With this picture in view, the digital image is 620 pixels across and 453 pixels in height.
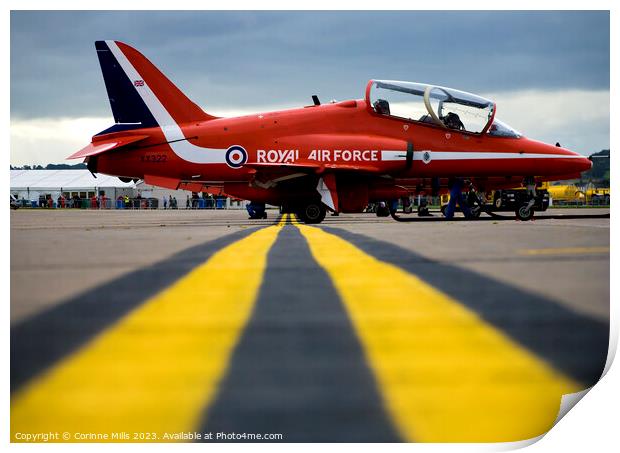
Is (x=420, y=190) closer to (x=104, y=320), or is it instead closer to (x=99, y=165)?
(x=99, y=165)

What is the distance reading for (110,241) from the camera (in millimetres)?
6805

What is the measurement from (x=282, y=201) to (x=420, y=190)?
3785mm

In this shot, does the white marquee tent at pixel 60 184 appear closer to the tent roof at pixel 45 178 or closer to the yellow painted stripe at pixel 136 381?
the tent roof at pixel 45 178

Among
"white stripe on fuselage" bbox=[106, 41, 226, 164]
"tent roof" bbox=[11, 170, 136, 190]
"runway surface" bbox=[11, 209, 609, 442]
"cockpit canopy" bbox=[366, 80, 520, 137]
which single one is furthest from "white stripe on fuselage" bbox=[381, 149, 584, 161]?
"runway surface" bbox=[11, 209, 609, 442]

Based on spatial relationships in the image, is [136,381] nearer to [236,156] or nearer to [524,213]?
[524,213]

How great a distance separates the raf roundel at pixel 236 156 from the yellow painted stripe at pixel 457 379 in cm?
1331

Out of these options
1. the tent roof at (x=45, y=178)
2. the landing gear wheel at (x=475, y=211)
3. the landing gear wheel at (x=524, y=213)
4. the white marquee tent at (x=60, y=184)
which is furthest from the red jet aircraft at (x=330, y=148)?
the landing gear wheel at (x=524, y=213)

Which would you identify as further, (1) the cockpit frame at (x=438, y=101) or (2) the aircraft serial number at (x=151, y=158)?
(2) the aircraft serial number at (x=151, y=158)

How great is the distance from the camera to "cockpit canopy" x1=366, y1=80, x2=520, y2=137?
48.5 feet

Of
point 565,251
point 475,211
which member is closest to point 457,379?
point 565,251

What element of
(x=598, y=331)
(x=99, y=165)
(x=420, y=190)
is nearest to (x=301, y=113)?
(x=420, y=190)

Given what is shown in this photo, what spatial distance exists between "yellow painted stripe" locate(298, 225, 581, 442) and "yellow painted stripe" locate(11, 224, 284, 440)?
0.60 metres

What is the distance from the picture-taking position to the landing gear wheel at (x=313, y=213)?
1485cm

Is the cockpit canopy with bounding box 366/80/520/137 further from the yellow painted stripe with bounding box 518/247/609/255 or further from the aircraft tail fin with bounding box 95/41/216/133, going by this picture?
the yellow painted stripe with bounding box 518/247/609/255
